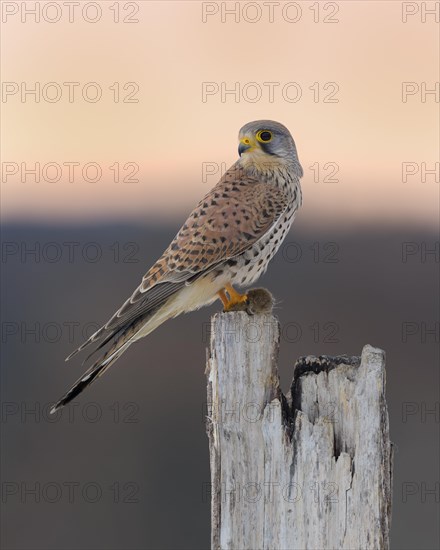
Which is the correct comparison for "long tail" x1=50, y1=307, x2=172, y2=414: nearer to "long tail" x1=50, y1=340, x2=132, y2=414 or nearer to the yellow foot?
"long tail" x1=50, y1=340, x2=132, y2=414

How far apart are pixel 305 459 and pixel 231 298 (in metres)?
1.84

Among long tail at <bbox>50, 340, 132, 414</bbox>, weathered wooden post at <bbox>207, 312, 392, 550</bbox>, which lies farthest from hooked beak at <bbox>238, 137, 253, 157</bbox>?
weathered wooden post at <bbox>207, 312, 392, 550</bbox>

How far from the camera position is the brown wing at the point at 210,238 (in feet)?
18.6

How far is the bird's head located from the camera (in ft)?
20.4

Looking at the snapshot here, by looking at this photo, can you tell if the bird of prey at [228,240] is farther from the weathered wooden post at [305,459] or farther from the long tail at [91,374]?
the weathered wooden post at [305,459]

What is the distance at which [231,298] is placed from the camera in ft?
18.8

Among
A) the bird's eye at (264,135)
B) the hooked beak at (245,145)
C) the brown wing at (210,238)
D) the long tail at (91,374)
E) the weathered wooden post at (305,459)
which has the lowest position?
the weathered wooden post at (305,459)

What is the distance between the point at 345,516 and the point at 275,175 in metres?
2.79

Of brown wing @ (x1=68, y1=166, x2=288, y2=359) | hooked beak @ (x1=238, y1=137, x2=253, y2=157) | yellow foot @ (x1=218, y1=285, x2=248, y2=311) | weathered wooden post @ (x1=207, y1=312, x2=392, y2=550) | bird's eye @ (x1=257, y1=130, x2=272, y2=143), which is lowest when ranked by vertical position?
weathered wooden post @ (x1=207, y1=312, x2=392, y2=550)

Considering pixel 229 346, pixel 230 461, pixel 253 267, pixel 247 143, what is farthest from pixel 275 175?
pixel 230 461

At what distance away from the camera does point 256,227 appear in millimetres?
5895

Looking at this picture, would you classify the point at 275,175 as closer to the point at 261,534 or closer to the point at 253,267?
the point at 253,267

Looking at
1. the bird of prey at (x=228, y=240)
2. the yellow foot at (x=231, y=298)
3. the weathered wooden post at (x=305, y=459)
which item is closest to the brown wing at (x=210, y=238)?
the bird of prey at (x=228, y=240)

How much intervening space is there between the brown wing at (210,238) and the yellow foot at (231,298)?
0.57 ft
